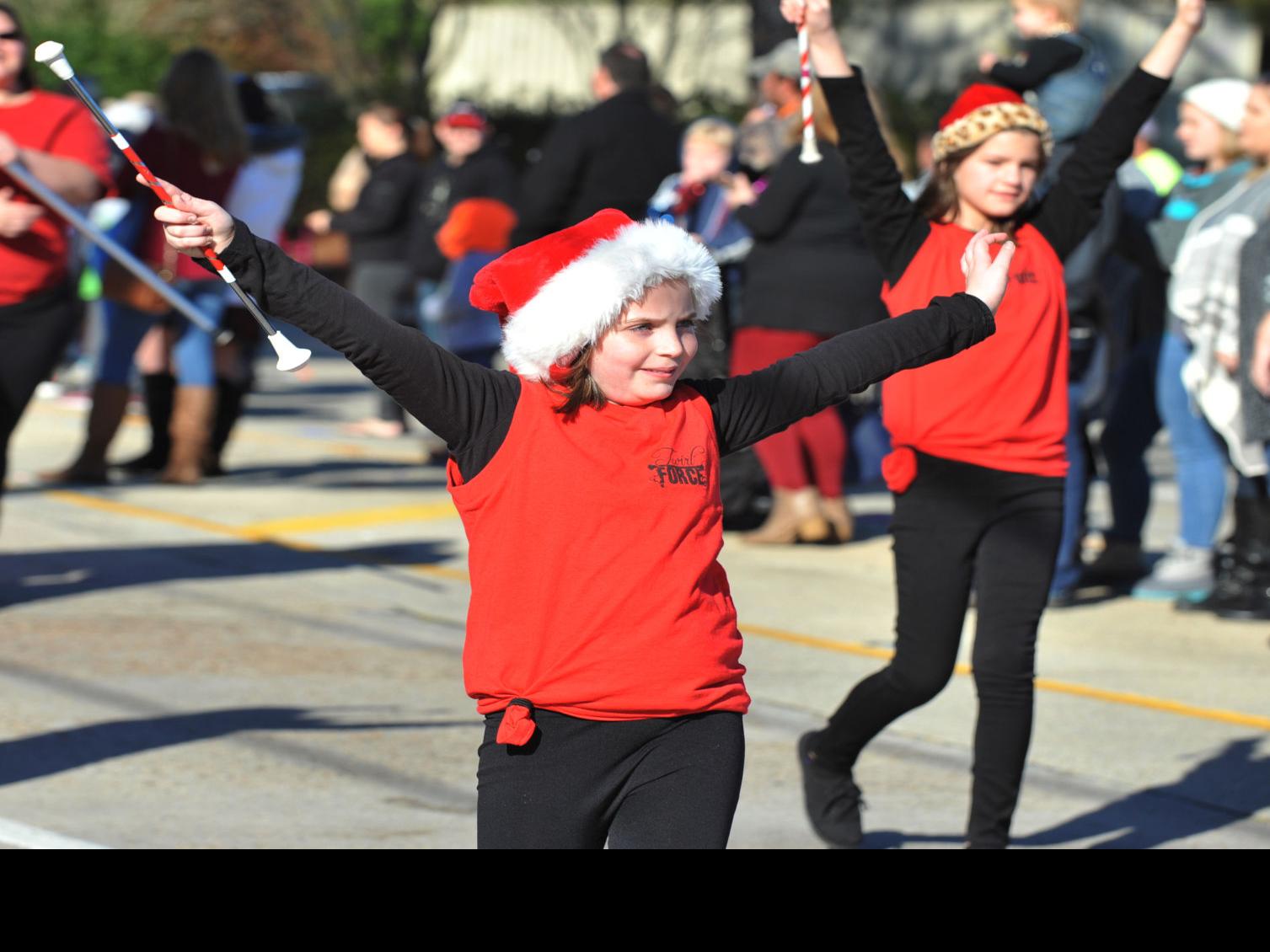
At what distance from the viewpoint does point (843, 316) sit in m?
8.29

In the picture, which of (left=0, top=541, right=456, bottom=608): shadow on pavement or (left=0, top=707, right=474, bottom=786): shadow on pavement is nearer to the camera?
(left=0, top=707, right=474, bottom=786): shadow on pavement

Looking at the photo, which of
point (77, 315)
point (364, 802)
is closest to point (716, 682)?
point (364, 802)

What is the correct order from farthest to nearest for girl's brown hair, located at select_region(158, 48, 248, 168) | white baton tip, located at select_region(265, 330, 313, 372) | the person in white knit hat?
girl's brown hair, located at select_region(158, 48, 248, 168), the person in white knit hat, white baton tip, located at select_region(265, 330, 313, 372)

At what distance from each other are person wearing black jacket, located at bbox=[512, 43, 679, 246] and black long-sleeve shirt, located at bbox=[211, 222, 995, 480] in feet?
19.1

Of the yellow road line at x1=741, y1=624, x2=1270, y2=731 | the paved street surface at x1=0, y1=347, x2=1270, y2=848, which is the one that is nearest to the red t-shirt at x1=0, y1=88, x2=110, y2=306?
the paved street surface at x1=0, y1=347, x2=1270, y2=848

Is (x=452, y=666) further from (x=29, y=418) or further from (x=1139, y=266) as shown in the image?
(x=29, y=418)

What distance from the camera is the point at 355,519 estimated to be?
9.27m

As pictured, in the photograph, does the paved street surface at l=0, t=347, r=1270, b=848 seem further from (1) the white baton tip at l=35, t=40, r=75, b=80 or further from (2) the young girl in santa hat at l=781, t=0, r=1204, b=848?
(1) the white baton tip at l=35, t=40, r=75, b=80

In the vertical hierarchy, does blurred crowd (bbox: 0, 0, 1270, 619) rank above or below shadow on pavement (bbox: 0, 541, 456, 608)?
above

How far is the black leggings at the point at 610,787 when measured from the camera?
10.8 feet

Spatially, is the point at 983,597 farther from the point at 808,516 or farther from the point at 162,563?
the point at 162,563

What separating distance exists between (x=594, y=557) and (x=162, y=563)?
5059mm

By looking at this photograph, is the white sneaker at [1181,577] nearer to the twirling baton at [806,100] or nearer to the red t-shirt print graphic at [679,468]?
A: the twirling baton at [806,100]

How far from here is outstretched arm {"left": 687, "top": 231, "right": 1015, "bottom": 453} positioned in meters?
3.49
